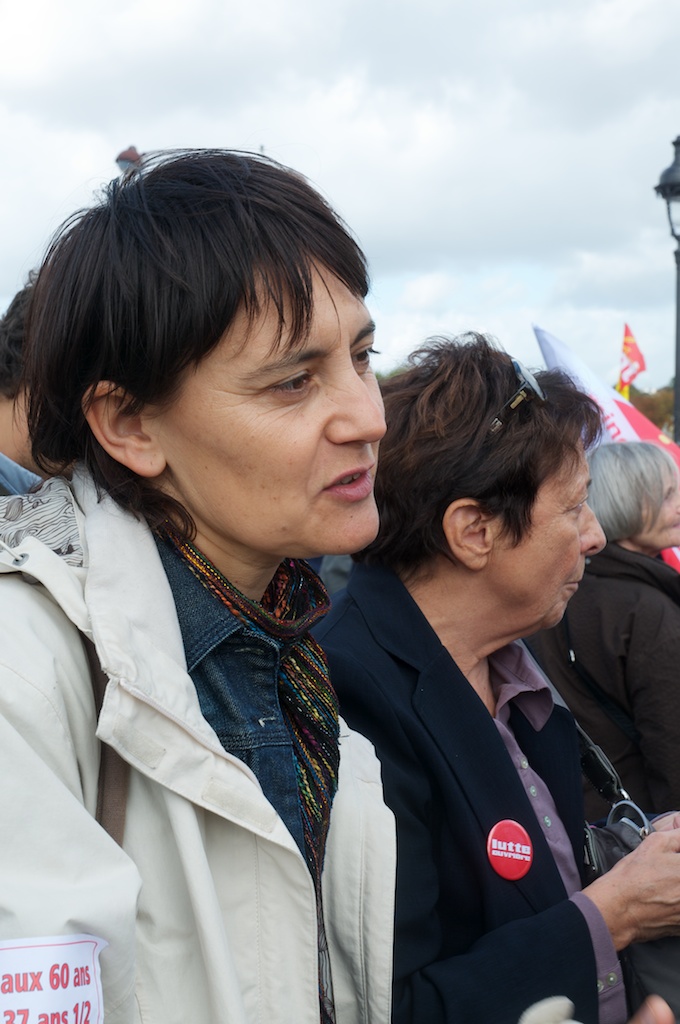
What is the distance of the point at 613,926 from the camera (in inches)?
81.9

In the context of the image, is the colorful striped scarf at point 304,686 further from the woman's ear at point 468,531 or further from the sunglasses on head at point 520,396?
the sunglasses on head at point 520,396

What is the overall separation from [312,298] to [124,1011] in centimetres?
101

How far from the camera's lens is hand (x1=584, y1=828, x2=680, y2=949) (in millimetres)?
Result: 2092

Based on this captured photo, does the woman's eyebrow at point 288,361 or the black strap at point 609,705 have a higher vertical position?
the woman's eyebrow at point 288,361

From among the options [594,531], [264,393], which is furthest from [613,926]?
[264,393]

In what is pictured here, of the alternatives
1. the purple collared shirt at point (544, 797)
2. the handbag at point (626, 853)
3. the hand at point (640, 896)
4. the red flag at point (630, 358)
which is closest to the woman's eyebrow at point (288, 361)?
the purple collared shirt at point (544, 797)

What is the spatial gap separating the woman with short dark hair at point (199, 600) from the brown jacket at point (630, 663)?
199 cm

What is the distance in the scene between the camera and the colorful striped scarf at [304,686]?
1591mm

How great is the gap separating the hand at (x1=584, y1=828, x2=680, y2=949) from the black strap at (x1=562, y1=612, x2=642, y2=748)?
4.66 ft

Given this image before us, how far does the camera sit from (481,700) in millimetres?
2273

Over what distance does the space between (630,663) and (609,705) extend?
0.58 ft

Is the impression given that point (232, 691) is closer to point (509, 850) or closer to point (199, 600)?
point (199, 600)

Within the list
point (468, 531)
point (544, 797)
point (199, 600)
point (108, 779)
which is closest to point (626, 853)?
point (544, 797)

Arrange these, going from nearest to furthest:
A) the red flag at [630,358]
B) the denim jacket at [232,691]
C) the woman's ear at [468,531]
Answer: the denim jacket at [232,691] → the woman's ear at [468,531] → the red flag at [630,358]
